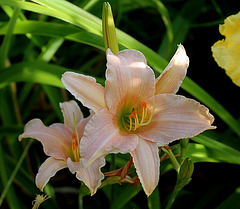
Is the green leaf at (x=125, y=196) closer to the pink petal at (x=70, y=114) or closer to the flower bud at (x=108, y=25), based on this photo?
the pink petal at (x=70, y=114)

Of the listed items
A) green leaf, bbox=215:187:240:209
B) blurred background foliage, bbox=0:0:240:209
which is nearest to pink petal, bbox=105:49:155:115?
blurred background foliage, bbox=0:0:240:209

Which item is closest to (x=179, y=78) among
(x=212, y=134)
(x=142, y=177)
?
(x=142, y=177)

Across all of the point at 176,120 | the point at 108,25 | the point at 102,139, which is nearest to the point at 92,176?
the point at 102,139

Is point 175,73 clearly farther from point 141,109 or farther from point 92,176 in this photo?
point 92,176

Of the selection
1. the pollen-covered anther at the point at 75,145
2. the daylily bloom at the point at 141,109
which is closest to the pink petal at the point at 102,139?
the daylily bloom at the point at 141,109

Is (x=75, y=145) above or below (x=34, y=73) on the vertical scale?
below
